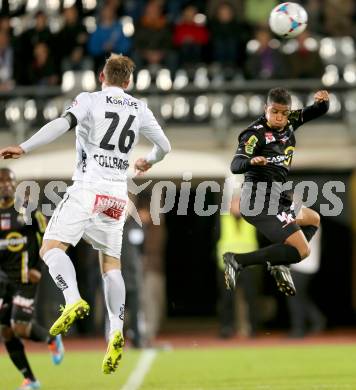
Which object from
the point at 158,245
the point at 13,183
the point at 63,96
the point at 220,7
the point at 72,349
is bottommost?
the point at 72,349

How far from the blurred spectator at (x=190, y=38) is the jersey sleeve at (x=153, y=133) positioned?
8058mm

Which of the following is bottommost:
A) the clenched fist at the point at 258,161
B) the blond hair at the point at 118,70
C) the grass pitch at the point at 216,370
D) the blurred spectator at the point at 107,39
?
the grass pitch at the point at 216,370

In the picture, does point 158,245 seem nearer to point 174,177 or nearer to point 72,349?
point 174,177

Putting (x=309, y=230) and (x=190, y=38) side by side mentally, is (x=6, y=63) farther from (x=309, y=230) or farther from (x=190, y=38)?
(x=309, y=230)

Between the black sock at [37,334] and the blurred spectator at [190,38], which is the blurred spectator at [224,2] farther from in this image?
the black sock at [37,334]

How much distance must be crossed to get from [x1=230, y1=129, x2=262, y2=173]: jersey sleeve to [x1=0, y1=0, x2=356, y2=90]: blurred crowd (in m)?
7.42

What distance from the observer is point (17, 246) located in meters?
11.3

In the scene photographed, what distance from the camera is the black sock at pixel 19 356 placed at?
11.1 metres

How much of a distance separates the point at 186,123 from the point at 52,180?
2261 millimetres

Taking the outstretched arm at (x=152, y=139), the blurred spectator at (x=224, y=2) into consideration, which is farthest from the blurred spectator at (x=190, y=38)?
the outstretched arm at (x=152, y=139)

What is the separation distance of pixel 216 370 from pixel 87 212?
3961 mm

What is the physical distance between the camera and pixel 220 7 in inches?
714

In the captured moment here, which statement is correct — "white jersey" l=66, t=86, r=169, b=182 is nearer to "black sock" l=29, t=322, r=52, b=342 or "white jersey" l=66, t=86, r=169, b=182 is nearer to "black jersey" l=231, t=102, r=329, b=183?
"black jersey" l=231, t=102, r=329, b=183

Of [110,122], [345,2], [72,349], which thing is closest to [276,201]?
[110,122]
